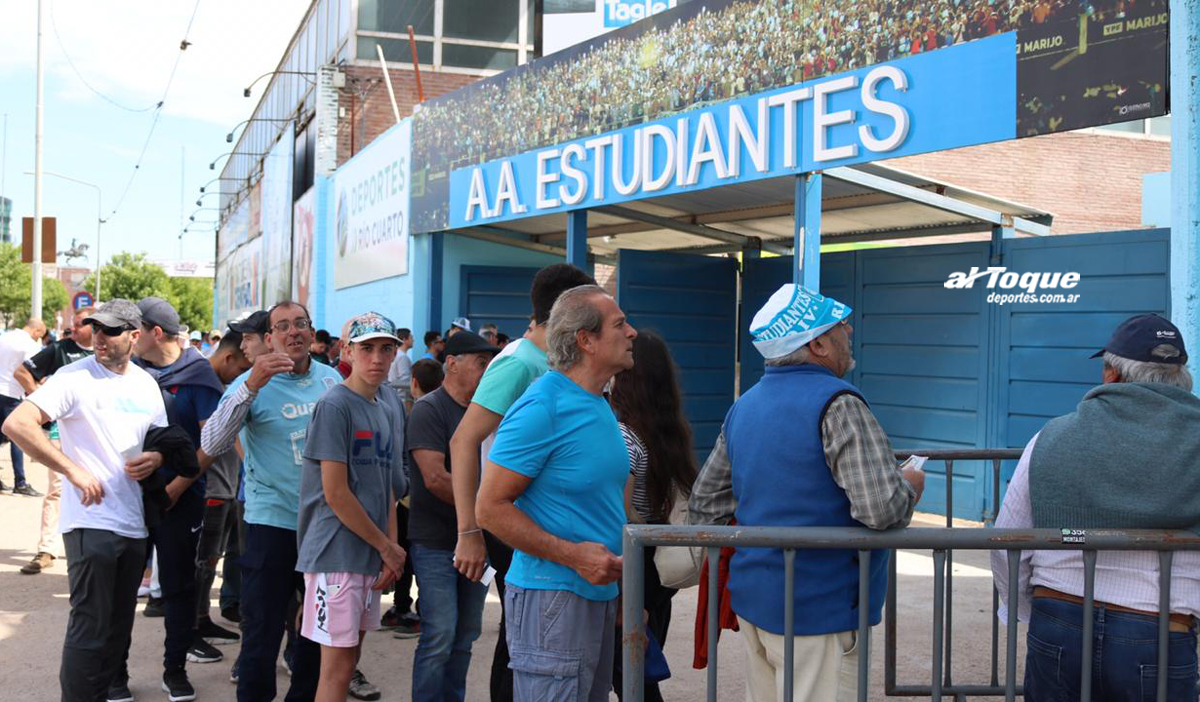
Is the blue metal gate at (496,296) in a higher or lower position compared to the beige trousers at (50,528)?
higher

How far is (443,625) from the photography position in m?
4.37

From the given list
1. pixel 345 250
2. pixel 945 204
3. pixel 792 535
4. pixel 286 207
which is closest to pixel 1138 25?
pixel 945 204

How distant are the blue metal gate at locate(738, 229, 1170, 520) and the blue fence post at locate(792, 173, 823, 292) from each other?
2.21m

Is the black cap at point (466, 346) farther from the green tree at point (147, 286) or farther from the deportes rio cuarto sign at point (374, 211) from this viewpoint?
the green tree at point (147, 286)

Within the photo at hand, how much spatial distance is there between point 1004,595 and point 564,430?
5.14ft

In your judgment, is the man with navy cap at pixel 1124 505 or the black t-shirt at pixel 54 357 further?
the black t-shirt at pixel 54 357

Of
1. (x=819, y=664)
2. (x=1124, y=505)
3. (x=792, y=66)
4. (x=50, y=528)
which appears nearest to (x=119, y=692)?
(x=819, y=664)

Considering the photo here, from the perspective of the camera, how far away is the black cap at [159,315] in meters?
5.58

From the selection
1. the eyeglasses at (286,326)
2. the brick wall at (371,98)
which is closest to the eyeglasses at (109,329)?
the eyeglasses at (286,326)

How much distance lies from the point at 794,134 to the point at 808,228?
75 centimetres

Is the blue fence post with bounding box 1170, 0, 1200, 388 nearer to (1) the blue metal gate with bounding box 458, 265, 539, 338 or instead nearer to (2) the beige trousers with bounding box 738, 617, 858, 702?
(2) the beige trousers with bounding box 738, 617, 858, 702

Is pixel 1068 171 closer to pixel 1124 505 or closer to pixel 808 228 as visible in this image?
pixel 808 228

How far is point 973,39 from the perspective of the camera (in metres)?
7.07

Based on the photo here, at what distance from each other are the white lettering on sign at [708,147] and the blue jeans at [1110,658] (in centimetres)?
496
